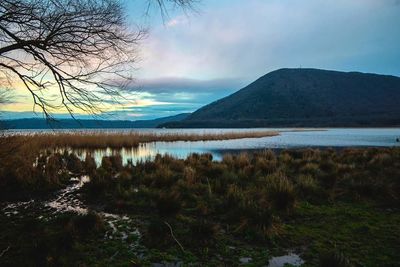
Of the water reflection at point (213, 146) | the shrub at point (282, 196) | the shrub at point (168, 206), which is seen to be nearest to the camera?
the shrub at point (168, 206)

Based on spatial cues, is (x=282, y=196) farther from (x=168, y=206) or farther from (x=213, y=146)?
(x=213, y=146)

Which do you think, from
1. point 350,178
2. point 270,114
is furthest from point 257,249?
point 270,114

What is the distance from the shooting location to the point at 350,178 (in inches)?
490

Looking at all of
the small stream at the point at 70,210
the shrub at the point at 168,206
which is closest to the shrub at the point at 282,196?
the shrub at the point at 168,206

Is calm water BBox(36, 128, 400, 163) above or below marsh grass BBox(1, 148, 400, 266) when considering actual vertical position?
below

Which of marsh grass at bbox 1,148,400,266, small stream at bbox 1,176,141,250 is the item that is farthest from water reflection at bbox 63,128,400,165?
small stream at bbox 1,176,141,250

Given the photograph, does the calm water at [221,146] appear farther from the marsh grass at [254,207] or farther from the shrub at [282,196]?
the shrub at [282,196]

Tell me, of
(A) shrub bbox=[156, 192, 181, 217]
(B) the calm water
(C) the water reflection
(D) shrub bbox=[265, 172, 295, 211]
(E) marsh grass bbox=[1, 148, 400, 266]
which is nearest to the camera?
(E) marsh grass bbox=[1, 148, 400, 266]

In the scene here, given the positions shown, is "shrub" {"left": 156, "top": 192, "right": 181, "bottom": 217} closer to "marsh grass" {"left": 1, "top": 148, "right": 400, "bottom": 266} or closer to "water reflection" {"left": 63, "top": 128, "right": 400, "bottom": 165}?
"marsh grass" {"left": 1, "top": 148, "right": 400, "bottom": 266}

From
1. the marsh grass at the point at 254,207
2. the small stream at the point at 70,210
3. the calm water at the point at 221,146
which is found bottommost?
the calm water at the point at 221,146

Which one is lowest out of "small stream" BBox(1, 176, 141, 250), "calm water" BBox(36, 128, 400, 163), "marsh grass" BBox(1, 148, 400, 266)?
"calm water" BBox(36, 128, 400, 163)

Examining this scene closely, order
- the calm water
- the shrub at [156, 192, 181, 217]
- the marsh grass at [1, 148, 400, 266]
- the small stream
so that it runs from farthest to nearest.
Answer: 1. the calm water
2. the shrub at [156, 192, 181, 217]
3. the small stream
4. the marsh grass at [1, 148, 400, 266]

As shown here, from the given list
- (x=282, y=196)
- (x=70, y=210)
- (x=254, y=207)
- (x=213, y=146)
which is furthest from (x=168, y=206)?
(x=213, y=146)

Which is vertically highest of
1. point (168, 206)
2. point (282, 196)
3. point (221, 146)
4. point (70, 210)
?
point (282, 196)
